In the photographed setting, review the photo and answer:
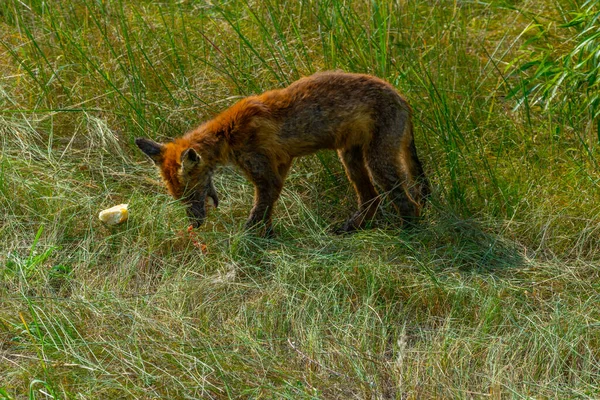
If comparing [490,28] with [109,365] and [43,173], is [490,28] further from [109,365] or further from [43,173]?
[109,365]

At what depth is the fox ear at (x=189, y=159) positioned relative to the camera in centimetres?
668

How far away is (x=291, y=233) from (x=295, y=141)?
0.71 metres

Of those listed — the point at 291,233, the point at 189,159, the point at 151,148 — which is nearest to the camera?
the point at 189,159

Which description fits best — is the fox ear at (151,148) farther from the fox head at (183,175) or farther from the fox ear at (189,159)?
the fox ear at (189,159)

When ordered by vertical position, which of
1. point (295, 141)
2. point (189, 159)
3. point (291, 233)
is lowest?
point (291, 233)

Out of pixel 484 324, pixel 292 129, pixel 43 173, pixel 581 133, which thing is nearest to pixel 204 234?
pixel 292 129

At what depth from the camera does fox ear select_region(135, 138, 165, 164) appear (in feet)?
22.7

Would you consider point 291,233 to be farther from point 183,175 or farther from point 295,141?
point 183,175

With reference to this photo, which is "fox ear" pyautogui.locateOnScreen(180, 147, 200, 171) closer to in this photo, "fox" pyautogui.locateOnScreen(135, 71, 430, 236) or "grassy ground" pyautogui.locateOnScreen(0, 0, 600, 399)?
"fox" pyautogui.locateOnScreen(135, 71, 430, 236)

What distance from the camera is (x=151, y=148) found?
6.98 m

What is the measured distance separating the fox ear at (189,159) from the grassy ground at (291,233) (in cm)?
33

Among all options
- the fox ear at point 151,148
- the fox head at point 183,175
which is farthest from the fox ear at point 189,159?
the fox ear at point 151,148

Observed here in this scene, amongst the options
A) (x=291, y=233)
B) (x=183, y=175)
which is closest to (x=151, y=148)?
(x=183, y=175)

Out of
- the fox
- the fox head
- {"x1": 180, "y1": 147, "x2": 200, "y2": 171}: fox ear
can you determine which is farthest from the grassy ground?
{"x1": 180, "y1": 147, "x2": 200, "y2": 171}: fox ear
